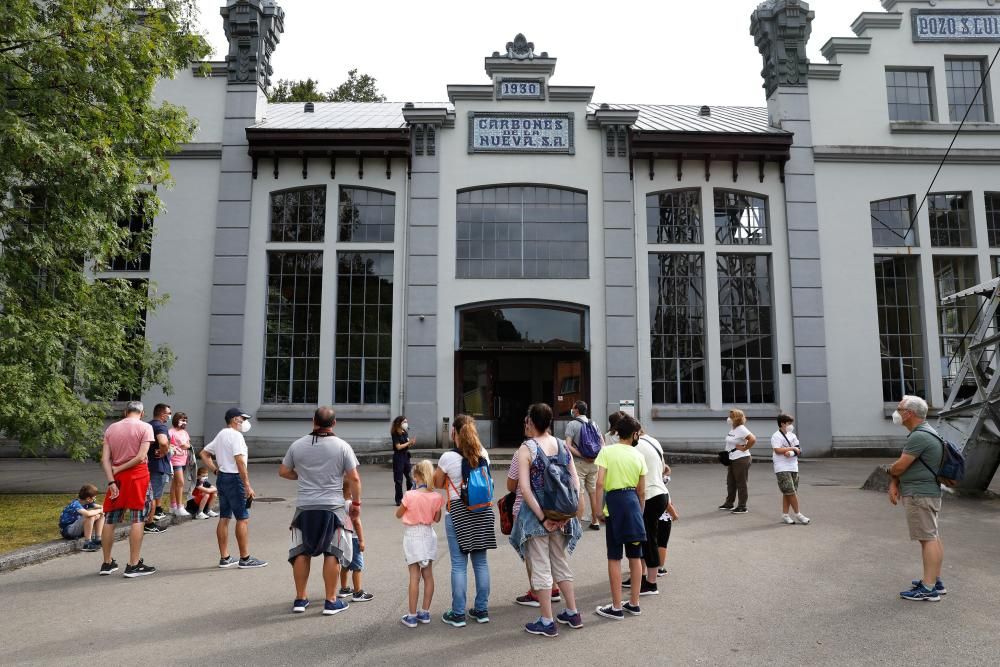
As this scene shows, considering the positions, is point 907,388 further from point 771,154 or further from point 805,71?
point 805,71

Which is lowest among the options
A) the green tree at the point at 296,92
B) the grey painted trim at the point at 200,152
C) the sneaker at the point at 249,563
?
the sneaker at the point at 249,563

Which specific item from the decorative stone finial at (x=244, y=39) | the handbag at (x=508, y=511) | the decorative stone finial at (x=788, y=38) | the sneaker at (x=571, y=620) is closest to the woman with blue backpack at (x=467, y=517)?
the handbag at (x=508, y=511)

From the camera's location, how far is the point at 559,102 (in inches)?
789

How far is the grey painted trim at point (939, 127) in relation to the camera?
20.1 metres

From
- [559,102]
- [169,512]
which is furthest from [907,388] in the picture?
[169,512]

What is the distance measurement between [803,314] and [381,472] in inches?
511

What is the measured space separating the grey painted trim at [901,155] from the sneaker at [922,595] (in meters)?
17.2

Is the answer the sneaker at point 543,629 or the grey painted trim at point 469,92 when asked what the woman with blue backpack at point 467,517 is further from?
the grey painted trim at point 469,92

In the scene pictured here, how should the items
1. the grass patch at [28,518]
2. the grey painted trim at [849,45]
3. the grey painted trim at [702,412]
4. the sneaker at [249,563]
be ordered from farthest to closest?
the grey painted trim at [849,45] < the grey painted trim at [702,412] < the grass patch at [28,518] < the sneaker at [249,563]

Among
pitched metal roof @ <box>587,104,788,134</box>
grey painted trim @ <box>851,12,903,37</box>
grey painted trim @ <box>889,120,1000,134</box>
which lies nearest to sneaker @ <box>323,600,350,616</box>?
pitched metal roof @ <box>587,104,788,134</box>

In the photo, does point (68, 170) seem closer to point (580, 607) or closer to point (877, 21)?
point (580, 607)

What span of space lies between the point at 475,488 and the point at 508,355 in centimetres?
1428

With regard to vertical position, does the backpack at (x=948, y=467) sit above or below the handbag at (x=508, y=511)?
above

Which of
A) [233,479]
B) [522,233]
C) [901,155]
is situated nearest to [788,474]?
[233,479]
